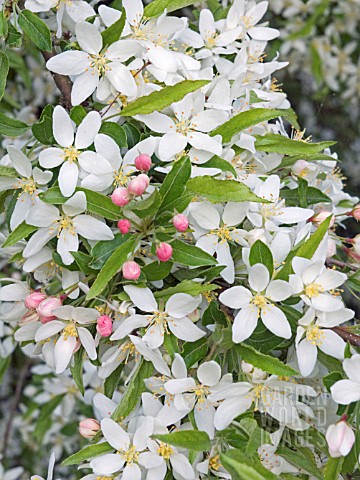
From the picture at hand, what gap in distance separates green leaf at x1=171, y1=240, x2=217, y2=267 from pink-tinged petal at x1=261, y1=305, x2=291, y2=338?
0.38ft

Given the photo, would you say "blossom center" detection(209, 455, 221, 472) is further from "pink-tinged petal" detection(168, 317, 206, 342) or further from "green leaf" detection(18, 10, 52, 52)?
"green leaf" detection(18, 10, 52, 52)

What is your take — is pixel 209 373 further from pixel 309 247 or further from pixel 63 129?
pixel 63 129

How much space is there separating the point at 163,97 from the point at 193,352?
428 mm

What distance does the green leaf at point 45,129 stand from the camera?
4.09 feet

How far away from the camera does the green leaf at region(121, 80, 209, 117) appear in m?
1.24

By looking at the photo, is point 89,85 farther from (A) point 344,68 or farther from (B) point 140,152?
(A) point 344,68

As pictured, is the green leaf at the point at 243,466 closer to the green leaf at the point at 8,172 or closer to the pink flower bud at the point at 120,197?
the pink flower bud at the point at 120,197

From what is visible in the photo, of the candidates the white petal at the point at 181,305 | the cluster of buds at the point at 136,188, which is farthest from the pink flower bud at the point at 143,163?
the white petal at the point at 181,305

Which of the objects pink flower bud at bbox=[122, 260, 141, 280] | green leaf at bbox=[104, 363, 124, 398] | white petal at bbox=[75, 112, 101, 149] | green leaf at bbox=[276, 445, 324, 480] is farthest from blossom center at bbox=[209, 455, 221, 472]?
white petal at bbox=[75, 112, 101, 149]

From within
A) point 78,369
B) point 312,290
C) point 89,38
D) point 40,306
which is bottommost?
point 78,369

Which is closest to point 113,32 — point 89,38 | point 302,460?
point 89,38

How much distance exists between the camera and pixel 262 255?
3.86 ft

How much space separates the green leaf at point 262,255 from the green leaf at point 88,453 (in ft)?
1.32

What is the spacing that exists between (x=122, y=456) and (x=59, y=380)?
131cm
